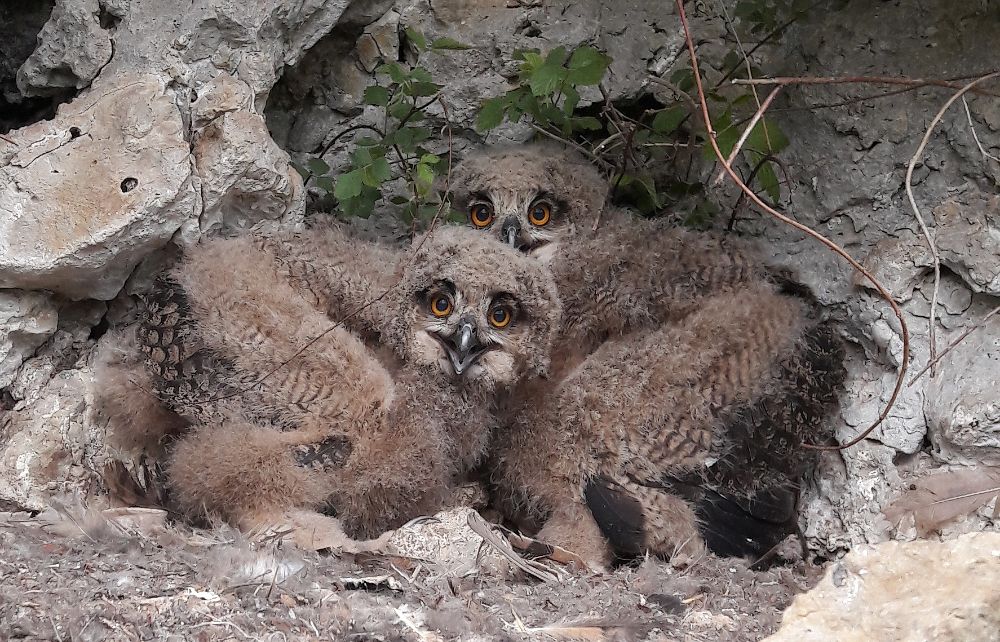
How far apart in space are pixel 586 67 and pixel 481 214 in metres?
0.97

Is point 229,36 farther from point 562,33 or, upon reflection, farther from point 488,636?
point 488,636

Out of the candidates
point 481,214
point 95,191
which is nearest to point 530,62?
point 481,214

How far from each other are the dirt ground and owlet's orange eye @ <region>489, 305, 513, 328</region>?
79 cm

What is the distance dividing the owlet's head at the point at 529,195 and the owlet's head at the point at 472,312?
642mm

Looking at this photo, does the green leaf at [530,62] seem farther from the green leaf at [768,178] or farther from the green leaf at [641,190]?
the green leaf at [768,178]

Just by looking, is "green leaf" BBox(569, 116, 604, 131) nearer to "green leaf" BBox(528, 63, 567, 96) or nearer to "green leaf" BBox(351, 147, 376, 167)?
"green leaf" BBox(528, 63, 567, 96)

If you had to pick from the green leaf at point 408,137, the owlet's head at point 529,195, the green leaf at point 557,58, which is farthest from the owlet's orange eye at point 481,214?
the green leaf at point 557,58

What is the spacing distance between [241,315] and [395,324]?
0.55m

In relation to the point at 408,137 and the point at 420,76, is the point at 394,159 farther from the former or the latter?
the point at 420,76

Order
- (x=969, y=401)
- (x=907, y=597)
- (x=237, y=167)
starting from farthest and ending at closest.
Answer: (x=237, y=167) → (x=969, y=401) → (x=907, y=597)

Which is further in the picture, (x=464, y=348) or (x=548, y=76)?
(x=548, y=76)

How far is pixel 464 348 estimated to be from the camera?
3494 millimetres

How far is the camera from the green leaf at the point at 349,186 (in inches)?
152

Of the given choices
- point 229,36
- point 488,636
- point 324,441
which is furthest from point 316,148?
point 488,636
